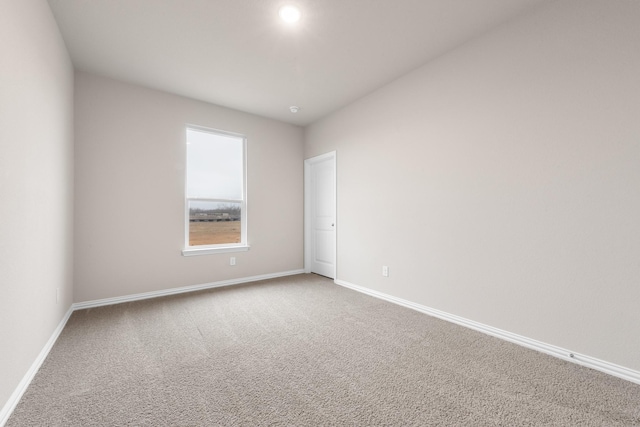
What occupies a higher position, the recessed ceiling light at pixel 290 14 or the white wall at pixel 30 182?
the recessed ceiling light at pixel 290 14

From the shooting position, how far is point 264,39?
252 centimetres

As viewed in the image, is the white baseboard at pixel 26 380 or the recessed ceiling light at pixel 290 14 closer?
the white baseboard at pixel 26 380

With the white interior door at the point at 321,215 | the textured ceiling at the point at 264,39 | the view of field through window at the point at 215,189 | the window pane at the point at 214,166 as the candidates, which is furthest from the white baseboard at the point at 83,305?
the textured ceiling at the point at 264,39

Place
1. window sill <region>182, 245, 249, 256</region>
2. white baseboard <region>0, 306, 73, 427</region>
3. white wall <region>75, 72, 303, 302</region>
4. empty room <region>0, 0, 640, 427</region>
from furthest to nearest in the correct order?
window sill <region>182, 245, 249, 256</region>
white wall <region>75, 72, 303, 302</region>
empty room <region>0, 0, 640, 427</region>
white baseboard <region>0, 306, 73, 427</region>

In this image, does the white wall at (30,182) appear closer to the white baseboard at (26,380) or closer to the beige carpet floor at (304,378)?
the white baseboard at (26,380)

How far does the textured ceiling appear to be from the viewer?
2.14 m

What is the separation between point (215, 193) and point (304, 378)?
3092 millimetres

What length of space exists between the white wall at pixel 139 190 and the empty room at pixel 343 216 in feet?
0.08

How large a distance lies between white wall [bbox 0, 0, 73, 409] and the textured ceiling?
416 mm

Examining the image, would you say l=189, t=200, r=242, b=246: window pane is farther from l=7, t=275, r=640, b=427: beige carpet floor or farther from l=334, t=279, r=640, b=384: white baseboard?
l=334, t=279, r=640, b=384: white baseboard

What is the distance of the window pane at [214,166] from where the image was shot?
12.8ft

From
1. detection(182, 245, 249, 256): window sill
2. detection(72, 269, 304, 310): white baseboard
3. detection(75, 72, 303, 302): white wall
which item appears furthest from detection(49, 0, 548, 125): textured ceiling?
detection(72, 269, 304, 310): white baseboard

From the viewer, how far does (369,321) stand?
2730 mm

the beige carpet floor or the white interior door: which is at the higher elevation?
the white interior door
